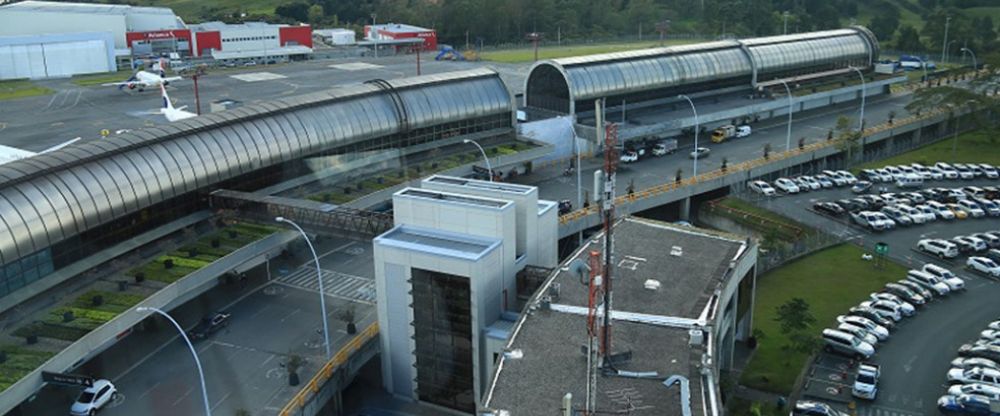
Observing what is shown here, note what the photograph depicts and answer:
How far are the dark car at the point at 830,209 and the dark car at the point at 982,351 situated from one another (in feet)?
71.1

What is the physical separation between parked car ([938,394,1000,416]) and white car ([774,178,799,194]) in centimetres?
3240

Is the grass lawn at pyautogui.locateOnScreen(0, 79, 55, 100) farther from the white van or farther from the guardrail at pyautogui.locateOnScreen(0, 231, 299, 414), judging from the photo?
the white van

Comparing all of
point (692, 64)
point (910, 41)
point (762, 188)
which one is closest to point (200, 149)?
point (762, 188)

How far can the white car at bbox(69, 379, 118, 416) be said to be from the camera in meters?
35.7

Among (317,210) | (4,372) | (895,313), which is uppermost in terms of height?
(317,210)

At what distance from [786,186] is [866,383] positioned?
32010 mm

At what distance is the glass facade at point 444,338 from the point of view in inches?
1486

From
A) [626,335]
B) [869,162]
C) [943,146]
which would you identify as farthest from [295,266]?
[943,146]

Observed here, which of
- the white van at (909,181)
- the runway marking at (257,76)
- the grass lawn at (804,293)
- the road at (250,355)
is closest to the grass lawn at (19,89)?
the runway marking at (257,76)

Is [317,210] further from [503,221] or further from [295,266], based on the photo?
[503,221]

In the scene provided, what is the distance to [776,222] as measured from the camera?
61812 mm

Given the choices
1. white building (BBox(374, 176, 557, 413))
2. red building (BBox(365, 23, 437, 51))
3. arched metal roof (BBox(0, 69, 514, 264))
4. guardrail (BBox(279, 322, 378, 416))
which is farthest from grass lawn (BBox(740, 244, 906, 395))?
red building (BBox(365, 23, 437, 51))

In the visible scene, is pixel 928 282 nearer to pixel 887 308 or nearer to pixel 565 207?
pixel 887 308

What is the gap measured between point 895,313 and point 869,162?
3692cm
